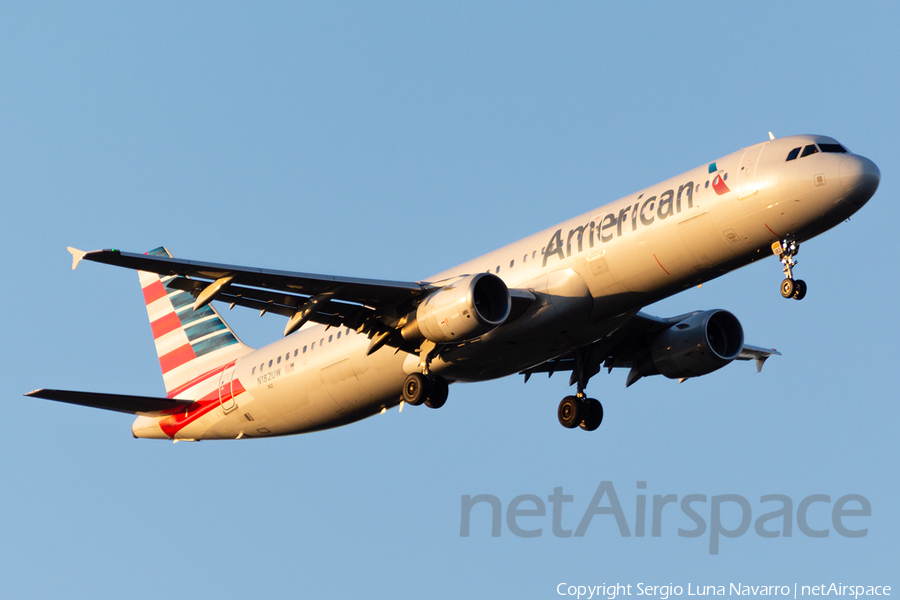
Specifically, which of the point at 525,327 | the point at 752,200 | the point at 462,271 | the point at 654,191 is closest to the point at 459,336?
the point at 525,327

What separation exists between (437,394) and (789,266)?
33.9 ft

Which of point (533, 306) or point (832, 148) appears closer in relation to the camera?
point (832, 148)

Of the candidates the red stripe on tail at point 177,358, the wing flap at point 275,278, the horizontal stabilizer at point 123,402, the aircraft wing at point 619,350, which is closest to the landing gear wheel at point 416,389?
the wing flap at point 275,278

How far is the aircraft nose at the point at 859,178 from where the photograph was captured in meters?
24.9

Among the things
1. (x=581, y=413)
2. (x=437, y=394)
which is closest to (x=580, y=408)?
(x=581, y=413)

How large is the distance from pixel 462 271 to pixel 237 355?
37.1 feet

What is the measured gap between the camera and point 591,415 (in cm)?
3338

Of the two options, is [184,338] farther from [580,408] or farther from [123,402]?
[580,408]

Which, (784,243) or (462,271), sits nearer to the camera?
(784,243)

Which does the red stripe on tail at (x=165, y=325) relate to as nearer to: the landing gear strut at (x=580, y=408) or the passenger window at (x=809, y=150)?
the landing gear strut at (x=580, y=408)

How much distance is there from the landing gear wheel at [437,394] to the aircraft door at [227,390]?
28.5 ft

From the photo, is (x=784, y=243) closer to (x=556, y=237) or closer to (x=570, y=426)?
(x=556, y=237)

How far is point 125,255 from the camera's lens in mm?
24969

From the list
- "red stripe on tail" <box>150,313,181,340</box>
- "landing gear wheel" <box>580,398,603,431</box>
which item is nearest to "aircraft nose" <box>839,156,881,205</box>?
"landing gear wheel" <box>580,398,603,431</box>
